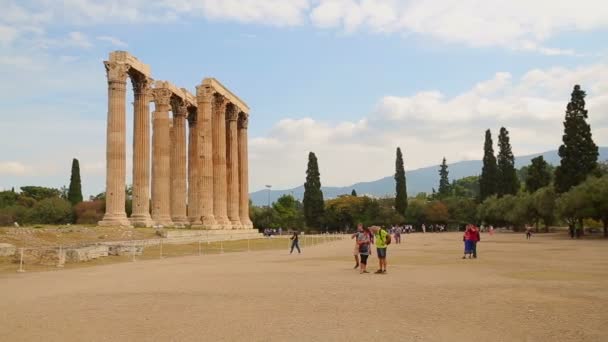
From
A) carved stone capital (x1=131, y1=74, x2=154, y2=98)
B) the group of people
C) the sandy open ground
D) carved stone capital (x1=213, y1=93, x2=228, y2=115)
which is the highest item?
carved stone capital (x1=213, y1=93, x2=228, y2=115)

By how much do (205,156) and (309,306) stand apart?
146 ft

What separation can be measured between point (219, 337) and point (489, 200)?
9539cm

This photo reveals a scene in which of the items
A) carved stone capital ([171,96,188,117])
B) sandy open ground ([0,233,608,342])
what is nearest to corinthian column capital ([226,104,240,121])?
carved stone capital ([171,96,188,117])

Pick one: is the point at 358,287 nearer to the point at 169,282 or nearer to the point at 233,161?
the point at 169,282

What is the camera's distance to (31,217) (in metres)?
83.3

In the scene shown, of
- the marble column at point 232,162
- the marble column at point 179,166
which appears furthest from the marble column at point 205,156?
the marble column at point 232,162

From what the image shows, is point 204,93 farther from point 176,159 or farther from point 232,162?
point 232,162

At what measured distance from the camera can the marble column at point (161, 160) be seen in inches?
1991

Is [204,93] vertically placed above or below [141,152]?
above

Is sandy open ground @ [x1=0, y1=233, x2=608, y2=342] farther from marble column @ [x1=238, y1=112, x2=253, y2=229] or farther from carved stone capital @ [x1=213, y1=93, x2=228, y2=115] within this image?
marble column @ [x1=238, y1=112, x2=253, y2=229]

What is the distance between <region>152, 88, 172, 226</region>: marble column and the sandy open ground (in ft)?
97.9

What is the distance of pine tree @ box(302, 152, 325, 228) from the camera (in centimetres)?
11081

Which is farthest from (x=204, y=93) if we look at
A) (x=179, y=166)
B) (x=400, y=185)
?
(x=400, y=185)

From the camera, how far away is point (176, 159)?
5650cm
